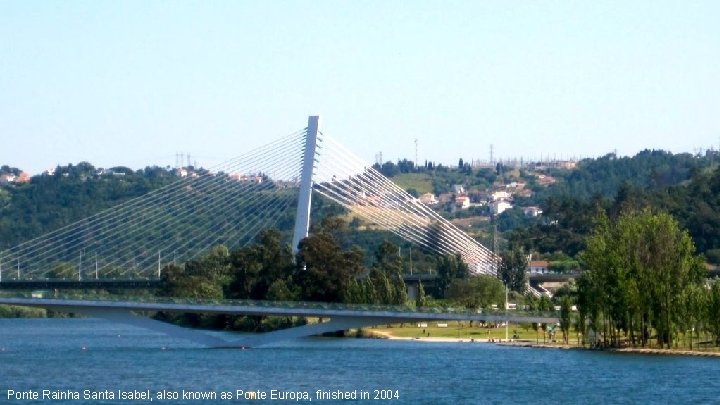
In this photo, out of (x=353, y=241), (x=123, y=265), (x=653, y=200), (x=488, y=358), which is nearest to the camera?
(x=488, y=358)

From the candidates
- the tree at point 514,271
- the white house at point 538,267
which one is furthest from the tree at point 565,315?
the white house at point 538,267

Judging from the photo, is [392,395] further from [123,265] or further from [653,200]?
[653,200]

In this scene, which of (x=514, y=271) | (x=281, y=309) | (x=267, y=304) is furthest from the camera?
(x=514, y=271)

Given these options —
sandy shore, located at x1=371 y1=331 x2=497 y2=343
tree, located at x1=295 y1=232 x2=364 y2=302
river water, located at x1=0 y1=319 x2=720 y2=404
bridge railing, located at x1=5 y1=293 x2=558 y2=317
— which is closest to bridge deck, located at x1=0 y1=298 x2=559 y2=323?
bridge railing, located at x1=5 y1=293 x2=558 y2=317

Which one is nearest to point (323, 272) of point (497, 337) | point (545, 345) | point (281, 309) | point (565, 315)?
point (497, 337)

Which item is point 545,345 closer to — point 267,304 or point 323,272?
point 267,304

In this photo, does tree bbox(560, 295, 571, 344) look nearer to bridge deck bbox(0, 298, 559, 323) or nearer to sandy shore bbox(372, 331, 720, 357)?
sandy shore bbox(372, 331, 720, 357)

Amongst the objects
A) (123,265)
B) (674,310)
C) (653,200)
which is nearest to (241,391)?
(674,310)

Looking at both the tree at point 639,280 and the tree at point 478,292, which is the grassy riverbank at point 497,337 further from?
the tree at point 478,292

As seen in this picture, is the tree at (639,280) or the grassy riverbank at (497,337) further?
the tree at (639,280)
